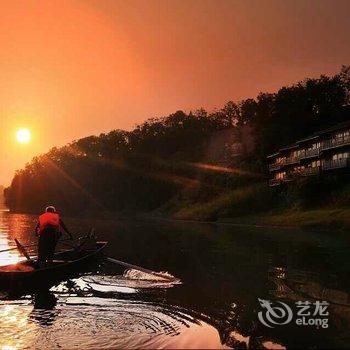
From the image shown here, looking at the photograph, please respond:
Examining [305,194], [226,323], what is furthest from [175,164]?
[226,323]

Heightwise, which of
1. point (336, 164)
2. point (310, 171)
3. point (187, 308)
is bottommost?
point (187, 308)

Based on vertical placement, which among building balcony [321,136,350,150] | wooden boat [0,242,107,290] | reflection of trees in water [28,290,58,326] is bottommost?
reflection of trees in water [28,290,58,326]

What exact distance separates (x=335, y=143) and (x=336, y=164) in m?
3.91

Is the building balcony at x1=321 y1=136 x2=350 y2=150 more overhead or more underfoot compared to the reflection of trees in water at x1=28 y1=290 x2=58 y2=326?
more overhead

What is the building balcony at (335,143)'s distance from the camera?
266 feet

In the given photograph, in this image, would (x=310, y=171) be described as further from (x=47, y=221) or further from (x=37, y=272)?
(x=37, y=272)

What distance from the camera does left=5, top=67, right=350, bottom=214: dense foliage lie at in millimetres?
121750

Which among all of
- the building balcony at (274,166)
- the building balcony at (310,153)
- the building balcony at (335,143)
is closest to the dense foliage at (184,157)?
the building balcony at (274,166)

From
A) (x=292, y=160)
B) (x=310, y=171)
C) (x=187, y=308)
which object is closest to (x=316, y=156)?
(x=310, y=171)

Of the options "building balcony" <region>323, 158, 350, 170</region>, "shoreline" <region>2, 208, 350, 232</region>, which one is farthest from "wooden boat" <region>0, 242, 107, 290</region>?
"building balcony" <region>323, 158, 350, 170</region>

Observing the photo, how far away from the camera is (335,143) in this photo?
84.1 m

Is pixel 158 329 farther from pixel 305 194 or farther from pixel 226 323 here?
Answer: pixel 305 194

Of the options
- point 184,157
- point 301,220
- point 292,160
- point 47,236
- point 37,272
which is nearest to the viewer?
point 37,272

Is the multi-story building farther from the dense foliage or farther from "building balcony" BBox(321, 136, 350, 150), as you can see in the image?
the dense foliage
